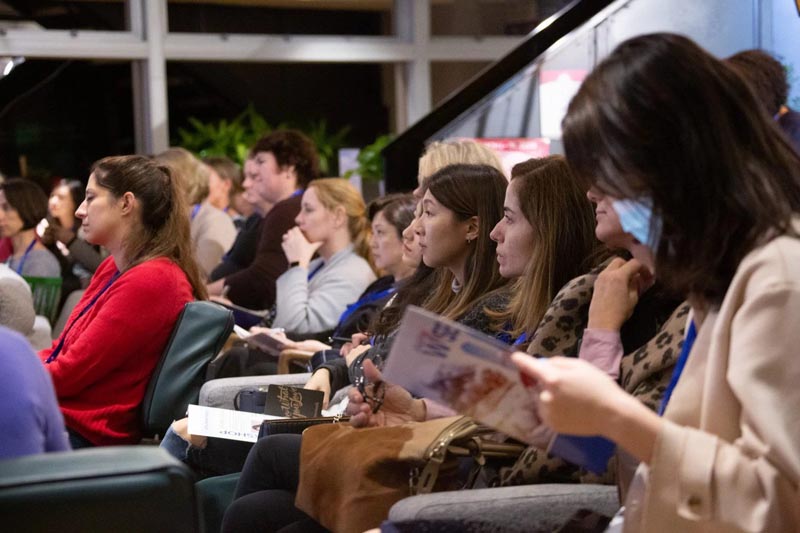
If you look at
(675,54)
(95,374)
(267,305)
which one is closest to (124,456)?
(675,54)

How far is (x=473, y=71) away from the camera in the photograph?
1056cm

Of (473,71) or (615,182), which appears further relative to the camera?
(473,71)

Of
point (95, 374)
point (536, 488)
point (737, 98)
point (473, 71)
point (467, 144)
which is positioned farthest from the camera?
point (473, 71)

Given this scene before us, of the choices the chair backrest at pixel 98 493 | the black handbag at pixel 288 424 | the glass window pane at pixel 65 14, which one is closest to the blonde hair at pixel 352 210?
the black handbag at pixel 288 424

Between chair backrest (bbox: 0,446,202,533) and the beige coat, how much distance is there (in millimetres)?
660

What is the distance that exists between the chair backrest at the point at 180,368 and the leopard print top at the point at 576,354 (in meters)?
1.43

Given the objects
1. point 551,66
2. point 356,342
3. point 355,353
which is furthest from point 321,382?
point 551,66

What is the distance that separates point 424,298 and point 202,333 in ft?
2.41

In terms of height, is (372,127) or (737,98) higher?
(737,98)

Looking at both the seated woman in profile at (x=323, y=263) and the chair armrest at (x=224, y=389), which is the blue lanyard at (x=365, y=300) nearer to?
Answer: the seated woman in profile at (x=323, y=263)

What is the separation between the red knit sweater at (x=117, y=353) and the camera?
11.7 feet

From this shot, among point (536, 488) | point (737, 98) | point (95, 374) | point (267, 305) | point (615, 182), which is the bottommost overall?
point (267, 305)

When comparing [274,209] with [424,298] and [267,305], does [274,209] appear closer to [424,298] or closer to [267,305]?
[267,305]

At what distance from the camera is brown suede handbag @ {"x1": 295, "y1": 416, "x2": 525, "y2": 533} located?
90.0 inches
